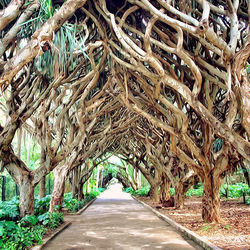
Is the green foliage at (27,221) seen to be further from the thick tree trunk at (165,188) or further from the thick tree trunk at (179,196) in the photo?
the thick tree trunk at (165,188)

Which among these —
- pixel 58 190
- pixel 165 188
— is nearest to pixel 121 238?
pixel 58 190

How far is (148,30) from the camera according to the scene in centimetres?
603

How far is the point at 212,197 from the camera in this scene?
27.0 ft

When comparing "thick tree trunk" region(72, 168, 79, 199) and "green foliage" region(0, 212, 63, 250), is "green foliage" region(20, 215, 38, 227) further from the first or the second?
"thick tree trunk" region(72, 168, 79, 199)

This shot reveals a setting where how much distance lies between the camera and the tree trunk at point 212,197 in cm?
810

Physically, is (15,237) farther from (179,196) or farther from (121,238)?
(179,196)

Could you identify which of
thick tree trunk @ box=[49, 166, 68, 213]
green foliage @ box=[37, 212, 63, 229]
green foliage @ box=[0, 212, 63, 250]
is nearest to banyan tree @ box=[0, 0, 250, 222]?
green foliage @ box=[37, 212, 63, 229]

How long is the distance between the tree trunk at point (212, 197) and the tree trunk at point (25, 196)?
183 inches

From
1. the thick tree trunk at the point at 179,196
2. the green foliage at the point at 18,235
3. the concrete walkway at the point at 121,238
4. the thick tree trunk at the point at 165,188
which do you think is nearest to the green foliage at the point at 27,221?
the green foliage at the point at 18,235

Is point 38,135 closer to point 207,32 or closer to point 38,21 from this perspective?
point 38,21

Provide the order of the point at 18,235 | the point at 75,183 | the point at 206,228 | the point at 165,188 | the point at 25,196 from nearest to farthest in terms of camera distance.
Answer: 1. the point at 18,235
2. the point at 206,228
3. the point at 25,196
4. the point at 165,188
5. the point at 75,183

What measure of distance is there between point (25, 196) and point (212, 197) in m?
4.96

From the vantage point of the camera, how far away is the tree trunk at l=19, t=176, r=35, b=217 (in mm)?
7535

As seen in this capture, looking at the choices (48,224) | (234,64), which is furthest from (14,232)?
(234,64)
